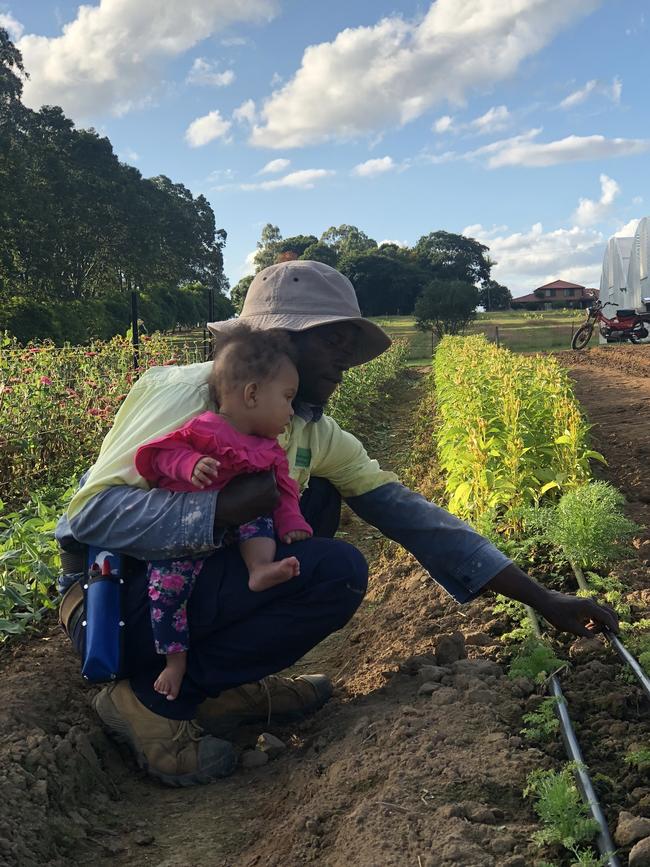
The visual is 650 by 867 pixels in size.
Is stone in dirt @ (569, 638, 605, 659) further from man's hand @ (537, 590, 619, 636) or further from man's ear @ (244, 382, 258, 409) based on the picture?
man's ear @ (244, 382, 258, 409)

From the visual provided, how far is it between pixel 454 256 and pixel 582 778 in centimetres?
7373

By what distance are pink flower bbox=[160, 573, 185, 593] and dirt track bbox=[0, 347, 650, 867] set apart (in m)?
0.55

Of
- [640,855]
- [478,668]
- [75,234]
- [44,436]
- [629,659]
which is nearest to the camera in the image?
[640,855]

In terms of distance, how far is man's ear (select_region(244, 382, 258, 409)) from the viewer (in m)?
2.19

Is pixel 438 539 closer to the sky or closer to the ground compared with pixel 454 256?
closer to the ground

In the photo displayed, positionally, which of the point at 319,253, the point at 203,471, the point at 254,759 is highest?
the point at 319,253

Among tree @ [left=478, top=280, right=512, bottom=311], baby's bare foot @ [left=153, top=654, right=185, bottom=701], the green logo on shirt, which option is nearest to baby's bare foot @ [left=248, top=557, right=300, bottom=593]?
baby's bare foot @ [left=153, top=654, right=185, bottom=701]

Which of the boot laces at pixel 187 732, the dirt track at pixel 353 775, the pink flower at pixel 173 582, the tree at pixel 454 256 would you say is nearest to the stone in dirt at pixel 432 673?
the dirt track at pixel 353 775

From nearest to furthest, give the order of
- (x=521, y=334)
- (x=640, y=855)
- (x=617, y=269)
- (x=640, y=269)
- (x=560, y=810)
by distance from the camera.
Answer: (x=640, y=855) → (x=560, y=810) → (x=640, y=269) → (x=617, y=269) → (x=521, y=334)

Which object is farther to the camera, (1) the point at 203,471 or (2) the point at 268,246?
(2) the point at 268,246

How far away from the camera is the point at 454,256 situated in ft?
238

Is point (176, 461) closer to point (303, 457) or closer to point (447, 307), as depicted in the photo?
point (303, 457)

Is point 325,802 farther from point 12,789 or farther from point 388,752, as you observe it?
point 12,789

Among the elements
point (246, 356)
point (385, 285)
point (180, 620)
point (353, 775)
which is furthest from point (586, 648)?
point (385, 285)
